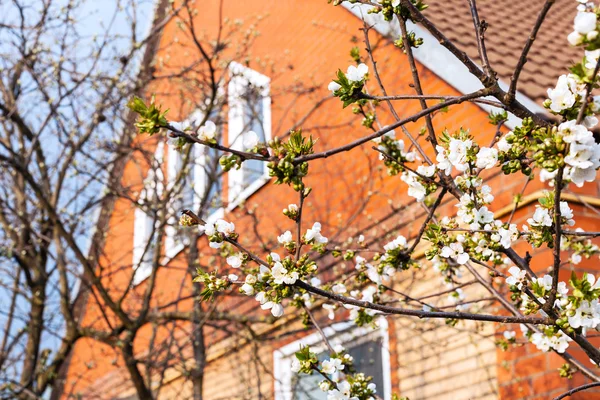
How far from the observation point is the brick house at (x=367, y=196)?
490 centimetres

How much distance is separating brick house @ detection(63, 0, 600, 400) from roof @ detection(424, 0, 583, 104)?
0.07 ft

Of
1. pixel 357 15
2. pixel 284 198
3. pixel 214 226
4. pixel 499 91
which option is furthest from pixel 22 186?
pixel 499 91

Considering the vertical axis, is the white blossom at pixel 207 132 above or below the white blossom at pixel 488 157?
below

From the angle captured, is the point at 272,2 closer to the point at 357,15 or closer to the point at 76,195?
the point at 357,15

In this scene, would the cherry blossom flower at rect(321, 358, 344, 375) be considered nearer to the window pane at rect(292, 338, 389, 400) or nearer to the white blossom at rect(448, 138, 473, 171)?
the white blossom at rect(448, 138, 473, 171)

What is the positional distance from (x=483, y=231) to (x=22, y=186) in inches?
263

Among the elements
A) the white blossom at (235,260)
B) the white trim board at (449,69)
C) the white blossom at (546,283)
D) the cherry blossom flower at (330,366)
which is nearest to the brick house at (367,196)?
the white trim board at (449,69)

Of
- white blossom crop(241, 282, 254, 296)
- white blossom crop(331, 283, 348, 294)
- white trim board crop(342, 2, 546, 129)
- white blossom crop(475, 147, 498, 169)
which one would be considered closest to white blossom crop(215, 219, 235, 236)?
white blossom crop(241, 282, 254, 296)

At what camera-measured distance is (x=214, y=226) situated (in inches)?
86.4

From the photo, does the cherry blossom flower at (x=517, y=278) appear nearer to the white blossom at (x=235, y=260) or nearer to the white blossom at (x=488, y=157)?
the white blossom at (x=488, y=157)

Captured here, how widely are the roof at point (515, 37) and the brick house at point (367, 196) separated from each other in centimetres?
2

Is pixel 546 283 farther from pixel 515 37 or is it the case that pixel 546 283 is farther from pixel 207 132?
pixel 515 37

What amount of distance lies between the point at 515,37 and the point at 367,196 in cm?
208

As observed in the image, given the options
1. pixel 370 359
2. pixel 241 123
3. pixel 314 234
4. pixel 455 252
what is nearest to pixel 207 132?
pixel 314 234
